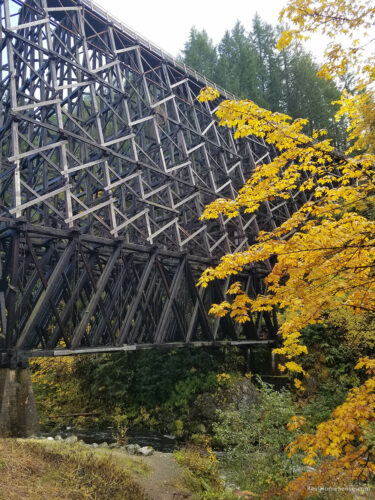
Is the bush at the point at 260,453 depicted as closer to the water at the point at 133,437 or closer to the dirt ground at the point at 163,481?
the dirt ground at the point at 163,481

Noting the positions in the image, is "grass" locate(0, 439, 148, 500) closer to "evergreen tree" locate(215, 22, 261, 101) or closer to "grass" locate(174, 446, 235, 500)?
"grass" locate(174, 446, 235, 500)

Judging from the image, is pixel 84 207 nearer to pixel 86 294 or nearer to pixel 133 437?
pixel 86 294

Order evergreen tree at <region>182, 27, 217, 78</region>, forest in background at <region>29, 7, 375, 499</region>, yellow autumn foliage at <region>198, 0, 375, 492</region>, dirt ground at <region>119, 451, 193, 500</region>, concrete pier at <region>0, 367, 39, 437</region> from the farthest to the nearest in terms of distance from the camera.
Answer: evergreen tree at <region>182, 27, 217, 78</region>
concrete pier at <region>0, 367, 39, 437</region>
forest in background at <region>29, 7, 375, 499</region>
dirt ground at <region>119, 451, 193, 500</region>
yellow autumn foliage at <region>198, 0, 375, 492</region>

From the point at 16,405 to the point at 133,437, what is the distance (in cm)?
660

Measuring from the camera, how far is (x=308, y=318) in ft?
15.6

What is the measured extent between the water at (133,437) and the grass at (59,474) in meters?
6.26

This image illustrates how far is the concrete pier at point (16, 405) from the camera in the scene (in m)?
7.77

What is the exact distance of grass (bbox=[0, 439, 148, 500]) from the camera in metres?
4.80

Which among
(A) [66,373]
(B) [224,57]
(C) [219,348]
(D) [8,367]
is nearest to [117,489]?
(D) [8,367]

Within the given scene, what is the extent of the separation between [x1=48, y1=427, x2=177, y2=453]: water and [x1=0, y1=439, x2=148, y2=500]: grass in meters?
6.26

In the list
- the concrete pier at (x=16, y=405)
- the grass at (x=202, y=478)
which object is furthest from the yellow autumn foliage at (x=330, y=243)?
the concrete pier at (x=16, y=405)

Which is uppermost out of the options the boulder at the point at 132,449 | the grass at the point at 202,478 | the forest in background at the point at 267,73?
the forest in background at the point at 267,73

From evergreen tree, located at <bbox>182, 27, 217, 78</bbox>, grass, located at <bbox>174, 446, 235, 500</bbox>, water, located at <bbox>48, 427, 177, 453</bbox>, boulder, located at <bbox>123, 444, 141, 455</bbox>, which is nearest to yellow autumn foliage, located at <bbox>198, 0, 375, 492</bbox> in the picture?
grass, located at <bbox>174, 446, 235, 500</bbox>

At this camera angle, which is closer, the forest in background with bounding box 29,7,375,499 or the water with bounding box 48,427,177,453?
the forest in background with bounding box 29,7,375,499
